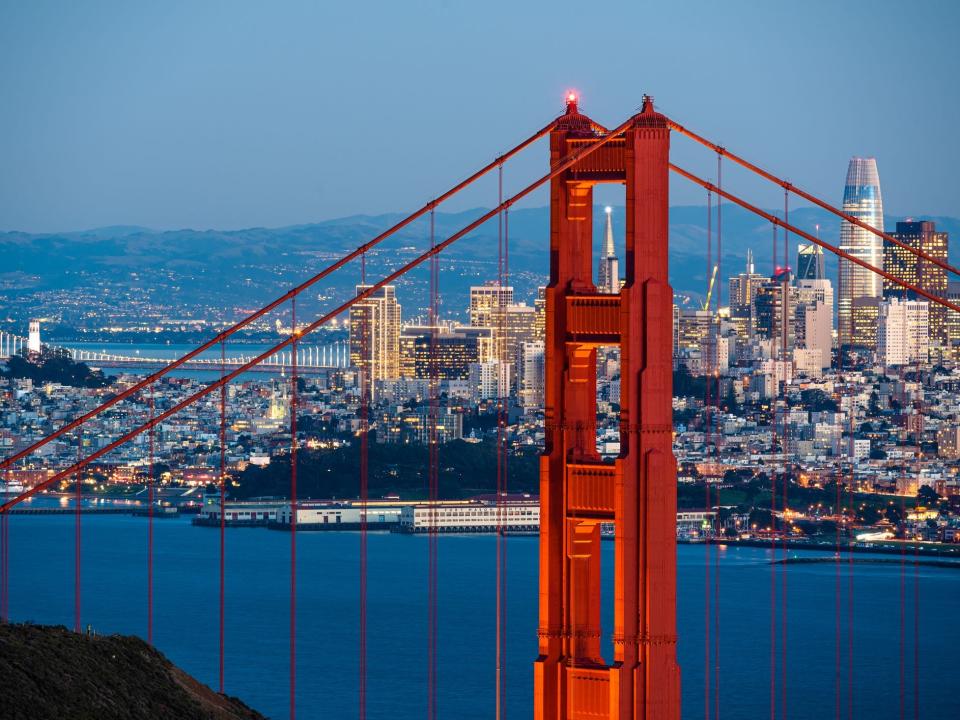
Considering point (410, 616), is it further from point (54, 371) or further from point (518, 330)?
point (54, 371)

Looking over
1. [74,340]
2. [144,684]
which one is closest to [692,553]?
[144,684]

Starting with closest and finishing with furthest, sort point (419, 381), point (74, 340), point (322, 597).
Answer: point (322, 597)
point (419, 381)
point (74, 340)

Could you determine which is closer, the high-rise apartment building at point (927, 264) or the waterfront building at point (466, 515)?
the waterfront building at point (466, 515)

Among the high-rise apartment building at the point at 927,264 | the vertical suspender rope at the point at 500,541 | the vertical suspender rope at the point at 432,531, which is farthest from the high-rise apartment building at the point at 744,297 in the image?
the vertical suspender rope at the point at 432,531

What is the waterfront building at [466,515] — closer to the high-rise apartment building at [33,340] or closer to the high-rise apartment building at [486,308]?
the high-rise apartment building at [486,308]

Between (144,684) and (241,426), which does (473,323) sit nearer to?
(241,426)

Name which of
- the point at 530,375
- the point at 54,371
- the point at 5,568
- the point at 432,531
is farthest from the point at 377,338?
the point at 5,568

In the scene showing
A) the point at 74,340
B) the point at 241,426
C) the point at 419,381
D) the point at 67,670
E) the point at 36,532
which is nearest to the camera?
the point at 67,670
